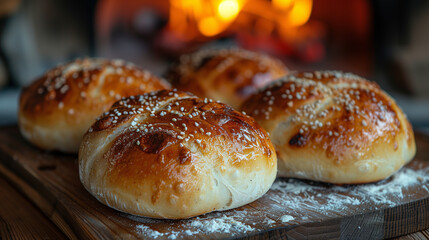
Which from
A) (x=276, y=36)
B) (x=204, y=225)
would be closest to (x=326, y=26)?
(x=276, y=36)

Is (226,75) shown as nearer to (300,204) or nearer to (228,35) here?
(300,204)

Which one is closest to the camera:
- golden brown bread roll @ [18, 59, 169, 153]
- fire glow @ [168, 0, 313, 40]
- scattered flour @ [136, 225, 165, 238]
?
scattered flour @ [136, 225, 165, 238]

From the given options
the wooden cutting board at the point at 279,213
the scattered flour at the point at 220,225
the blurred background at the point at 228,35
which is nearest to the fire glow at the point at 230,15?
the blurred background at the point at 228,35

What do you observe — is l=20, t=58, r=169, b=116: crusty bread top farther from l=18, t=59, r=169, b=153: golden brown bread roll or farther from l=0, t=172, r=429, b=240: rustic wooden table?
l=0, t=172, r=429, b=240: rustic wooden table

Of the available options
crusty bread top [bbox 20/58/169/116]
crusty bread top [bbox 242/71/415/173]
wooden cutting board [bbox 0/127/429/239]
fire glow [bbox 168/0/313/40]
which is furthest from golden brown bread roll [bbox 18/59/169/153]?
fire glow [bbox 168/0/313/40]

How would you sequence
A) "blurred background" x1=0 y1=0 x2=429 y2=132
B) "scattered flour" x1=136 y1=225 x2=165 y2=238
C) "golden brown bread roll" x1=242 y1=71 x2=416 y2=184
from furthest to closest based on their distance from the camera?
"blurred background" x1=0 y1=0 x2=429 y2=132, "golden brown bread roll" x1=242 y1=71 x2=416 y2=184, "scattered flour" x1=136 y1=225 x2=165 y2=238

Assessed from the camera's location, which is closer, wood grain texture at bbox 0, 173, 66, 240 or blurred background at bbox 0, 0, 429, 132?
wood grain texture at bbox 0, 173, 66, 240

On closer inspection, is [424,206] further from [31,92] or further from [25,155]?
[31,92]
